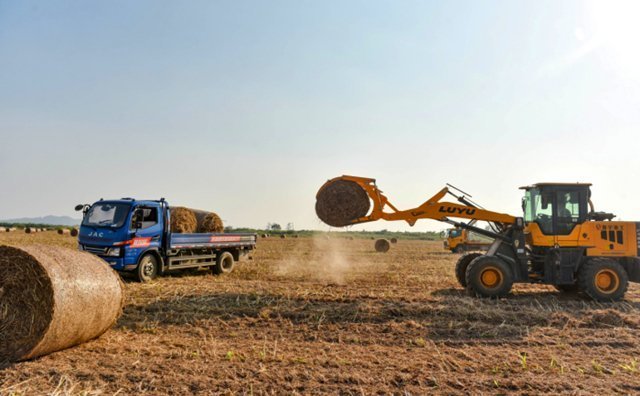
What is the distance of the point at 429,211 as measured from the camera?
13.3 metres

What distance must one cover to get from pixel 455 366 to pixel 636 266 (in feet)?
29.1

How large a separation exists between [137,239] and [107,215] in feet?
3.73

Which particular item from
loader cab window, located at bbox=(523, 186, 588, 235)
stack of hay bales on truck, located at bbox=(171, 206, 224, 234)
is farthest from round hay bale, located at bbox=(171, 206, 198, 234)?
loader cab window, located at bbox=(523, 186, 588, 235)

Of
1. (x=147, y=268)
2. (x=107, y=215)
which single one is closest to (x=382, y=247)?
(x=147, y=268)

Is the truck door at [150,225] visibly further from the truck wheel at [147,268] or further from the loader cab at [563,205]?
the loader cab at [563,205]

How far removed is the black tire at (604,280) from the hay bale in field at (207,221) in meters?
12.5

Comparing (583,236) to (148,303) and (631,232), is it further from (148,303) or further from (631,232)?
(148,303)

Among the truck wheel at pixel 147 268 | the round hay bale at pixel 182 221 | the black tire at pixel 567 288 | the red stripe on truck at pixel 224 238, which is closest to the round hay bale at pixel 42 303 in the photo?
the truck wheel at pixel 147 268

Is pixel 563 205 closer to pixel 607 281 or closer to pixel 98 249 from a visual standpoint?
pixel 607 281

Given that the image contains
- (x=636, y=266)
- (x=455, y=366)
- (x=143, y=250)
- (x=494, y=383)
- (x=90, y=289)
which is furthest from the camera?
(x=143, y=250)

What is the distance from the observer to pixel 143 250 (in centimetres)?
1436

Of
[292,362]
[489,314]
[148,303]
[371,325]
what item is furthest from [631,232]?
[148,303]

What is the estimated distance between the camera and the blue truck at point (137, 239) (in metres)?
13.7

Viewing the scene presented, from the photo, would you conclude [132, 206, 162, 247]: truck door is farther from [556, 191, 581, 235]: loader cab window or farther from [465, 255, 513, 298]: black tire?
[556, 191, 581, 235]: loader cab window
